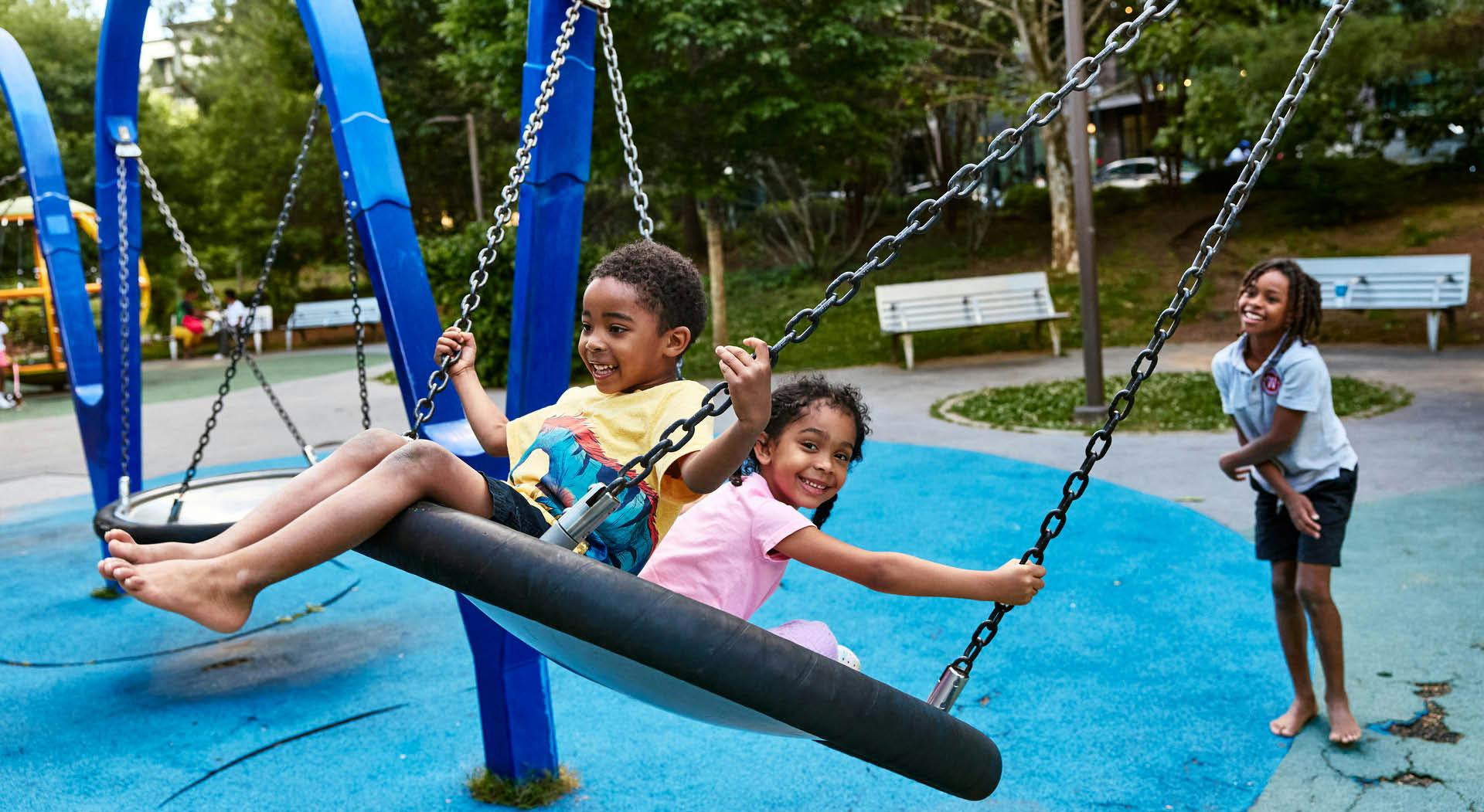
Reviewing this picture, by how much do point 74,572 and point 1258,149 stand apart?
274 inches

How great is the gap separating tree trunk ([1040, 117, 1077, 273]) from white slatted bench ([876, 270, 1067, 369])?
486 cm

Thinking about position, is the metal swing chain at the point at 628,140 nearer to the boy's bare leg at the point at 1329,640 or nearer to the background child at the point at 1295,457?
the background child at the point at 1295,457

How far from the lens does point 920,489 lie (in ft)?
25.7

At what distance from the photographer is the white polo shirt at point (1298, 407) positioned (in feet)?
11.9

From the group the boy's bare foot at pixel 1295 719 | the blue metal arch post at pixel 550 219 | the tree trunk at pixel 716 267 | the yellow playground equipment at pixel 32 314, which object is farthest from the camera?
the yellow playground equipment at pixel 32 314

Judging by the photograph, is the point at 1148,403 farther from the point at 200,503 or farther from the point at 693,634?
the point at 693,634

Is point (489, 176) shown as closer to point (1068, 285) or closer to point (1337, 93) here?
point (1068, 285)

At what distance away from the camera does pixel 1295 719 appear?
12.7ft

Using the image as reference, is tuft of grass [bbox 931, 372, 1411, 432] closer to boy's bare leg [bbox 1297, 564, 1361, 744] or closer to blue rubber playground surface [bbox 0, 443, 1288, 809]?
blue rubber playground surface [bbox 0, 443, 1288, 809]

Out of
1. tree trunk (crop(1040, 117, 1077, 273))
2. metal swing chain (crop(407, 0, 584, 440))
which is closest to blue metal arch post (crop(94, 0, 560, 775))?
metal swing chain (crop(407, 0, 584, 440))

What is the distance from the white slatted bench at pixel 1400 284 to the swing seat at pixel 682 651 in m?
12.4

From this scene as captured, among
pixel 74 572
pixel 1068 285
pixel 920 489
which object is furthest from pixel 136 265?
pixel 1068 285

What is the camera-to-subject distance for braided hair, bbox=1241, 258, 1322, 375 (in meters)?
3.66

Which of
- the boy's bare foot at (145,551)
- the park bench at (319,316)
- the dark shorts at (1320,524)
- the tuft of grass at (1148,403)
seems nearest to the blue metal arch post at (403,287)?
the boy's bare foot at (145,551)
